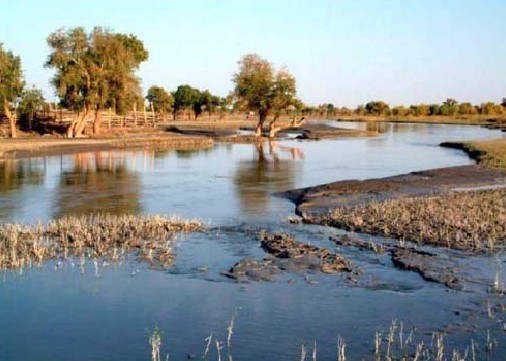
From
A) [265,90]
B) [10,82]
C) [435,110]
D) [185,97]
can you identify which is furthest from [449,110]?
[10,82]

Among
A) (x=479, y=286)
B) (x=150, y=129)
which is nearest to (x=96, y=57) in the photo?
(x=150, y=129)

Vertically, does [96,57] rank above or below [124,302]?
above

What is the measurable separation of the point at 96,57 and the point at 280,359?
182ft

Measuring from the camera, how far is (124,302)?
11641 mm

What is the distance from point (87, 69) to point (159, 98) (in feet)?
173

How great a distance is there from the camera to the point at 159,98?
11319 cm

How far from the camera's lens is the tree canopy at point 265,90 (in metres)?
75.2

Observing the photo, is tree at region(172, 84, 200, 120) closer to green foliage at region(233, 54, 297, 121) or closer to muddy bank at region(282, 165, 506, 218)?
green foliage at region(233, 54, 297, 121)

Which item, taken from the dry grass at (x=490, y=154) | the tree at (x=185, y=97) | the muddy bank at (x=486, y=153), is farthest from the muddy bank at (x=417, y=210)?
the tree at (x=185, y=97)

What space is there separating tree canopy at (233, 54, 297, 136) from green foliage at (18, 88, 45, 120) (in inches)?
946

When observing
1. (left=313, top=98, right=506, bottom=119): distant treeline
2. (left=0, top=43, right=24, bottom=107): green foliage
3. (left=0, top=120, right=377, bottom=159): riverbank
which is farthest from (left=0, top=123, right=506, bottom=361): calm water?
(left=313, top=98, right=506, bottom=119): distant treeline

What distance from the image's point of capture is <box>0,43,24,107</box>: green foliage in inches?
2200

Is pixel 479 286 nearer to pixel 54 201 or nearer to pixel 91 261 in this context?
pixel 91 261

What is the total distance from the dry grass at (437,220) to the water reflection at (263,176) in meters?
4.18
